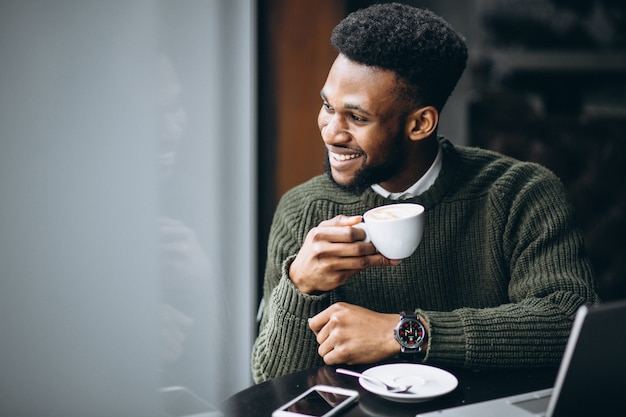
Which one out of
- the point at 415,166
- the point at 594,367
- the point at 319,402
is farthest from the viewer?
the point at 415,166

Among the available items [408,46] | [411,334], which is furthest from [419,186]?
[411,334]

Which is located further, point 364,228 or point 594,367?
point 364,228

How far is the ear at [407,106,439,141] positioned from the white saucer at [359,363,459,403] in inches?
21.0

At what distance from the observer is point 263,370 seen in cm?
138

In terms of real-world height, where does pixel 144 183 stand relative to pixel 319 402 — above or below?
above

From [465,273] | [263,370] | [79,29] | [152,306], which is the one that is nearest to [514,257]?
[465,273]

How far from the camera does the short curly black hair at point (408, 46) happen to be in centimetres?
141

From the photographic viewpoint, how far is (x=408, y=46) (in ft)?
4.65

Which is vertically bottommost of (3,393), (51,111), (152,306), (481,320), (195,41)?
(3,393)

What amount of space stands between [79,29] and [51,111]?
0.73ft

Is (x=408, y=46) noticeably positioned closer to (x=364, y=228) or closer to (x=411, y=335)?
(x=364, y=228)

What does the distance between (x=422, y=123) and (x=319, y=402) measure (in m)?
0.69

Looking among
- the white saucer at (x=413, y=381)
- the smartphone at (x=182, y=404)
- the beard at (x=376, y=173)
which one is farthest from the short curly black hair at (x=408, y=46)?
the smartphone at (x=182, y=404)

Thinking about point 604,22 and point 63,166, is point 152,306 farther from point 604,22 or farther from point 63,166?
point 604,22
